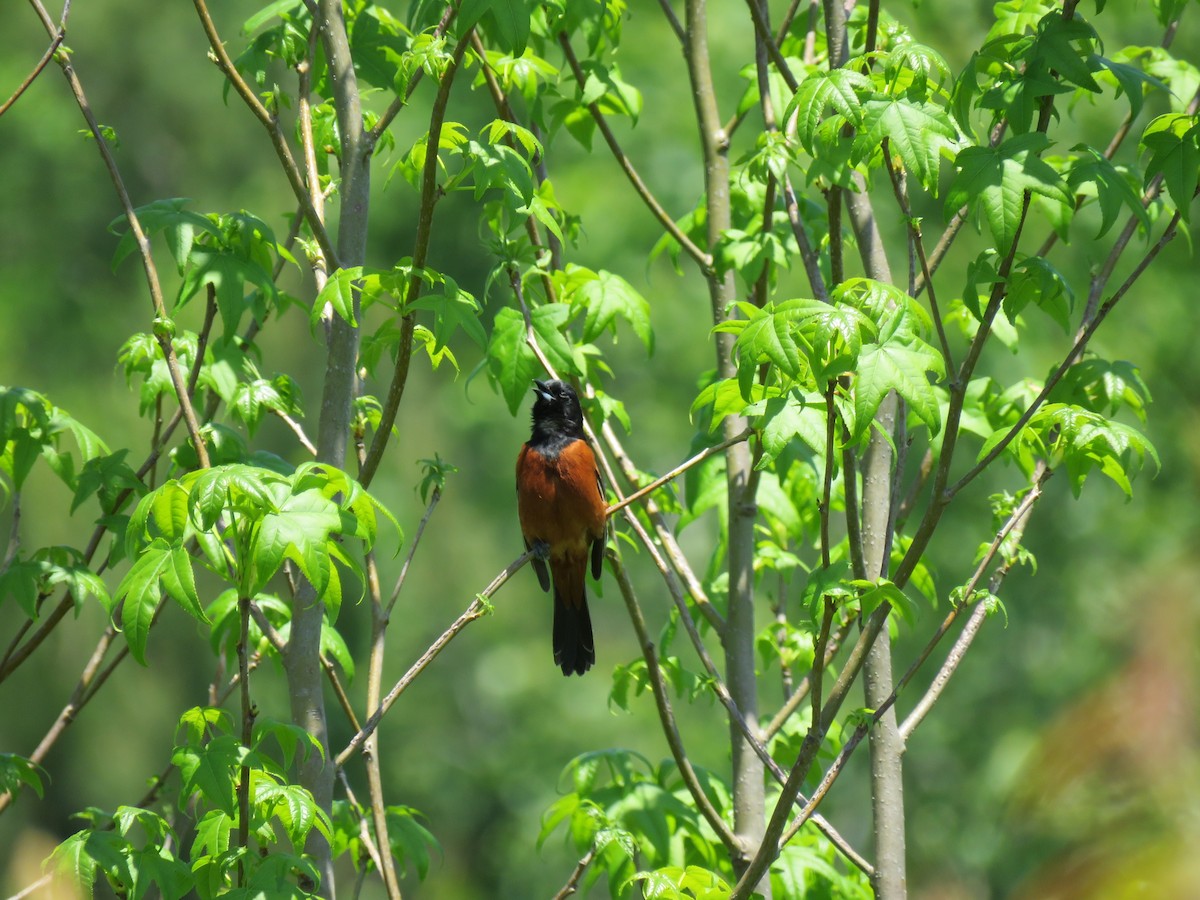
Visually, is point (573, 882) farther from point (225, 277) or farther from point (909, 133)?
point (909, 133)

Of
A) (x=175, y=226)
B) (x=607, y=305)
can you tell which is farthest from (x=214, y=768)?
(x=607, y=305)

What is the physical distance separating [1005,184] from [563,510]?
2113 millimetres

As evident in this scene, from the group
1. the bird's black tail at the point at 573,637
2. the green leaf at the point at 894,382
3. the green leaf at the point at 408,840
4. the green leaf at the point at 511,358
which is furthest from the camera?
the bird's black tail at the point at 573,637

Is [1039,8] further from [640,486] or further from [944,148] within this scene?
[640,486]

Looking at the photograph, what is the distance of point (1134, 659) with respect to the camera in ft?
2.73

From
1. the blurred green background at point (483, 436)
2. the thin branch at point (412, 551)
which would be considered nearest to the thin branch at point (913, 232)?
the thin branch at point (412, 551)

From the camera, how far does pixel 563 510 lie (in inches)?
161

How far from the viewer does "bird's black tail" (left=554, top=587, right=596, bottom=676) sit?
424 centimetres

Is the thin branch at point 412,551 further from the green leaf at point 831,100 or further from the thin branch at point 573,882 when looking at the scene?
the green leaf at point 831,100

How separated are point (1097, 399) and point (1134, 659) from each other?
2.58m

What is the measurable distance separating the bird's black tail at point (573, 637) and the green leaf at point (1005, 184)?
2.28 m

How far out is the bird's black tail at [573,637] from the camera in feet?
13.9

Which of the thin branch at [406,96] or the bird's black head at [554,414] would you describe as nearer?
the thin branch at [406,96]

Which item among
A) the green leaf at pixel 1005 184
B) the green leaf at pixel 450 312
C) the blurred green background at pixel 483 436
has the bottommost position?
the blurred green background at pixel 483 436
